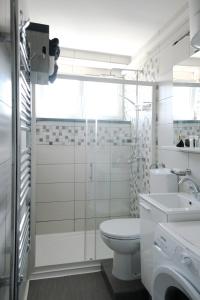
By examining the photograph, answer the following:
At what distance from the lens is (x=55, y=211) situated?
306cm

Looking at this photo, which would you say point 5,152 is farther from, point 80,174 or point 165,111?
point 80,174

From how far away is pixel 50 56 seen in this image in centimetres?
155

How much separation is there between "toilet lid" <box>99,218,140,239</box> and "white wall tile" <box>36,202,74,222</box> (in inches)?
A: 37.9

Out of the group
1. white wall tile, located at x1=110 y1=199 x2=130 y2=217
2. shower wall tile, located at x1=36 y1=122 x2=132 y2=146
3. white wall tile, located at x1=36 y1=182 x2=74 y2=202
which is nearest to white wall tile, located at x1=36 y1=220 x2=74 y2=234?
white wall tile, located at x1=36 y1=182 x2=74 y2=202

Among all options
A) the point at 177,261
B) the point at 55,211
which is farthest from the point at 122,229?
the point at 55,211

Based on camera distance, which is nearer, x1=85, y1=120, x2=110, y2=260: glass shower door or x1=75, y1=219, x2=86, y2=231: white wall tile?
x1=85, y1=120, x2=110, y2=260: glass shower door

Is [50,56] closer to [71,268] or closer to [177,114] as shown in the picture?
[177,114]

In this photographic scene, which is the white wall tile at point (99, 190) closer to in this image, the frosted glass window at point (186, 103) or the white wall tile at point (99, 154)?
the white wall tile at point (99, 154)

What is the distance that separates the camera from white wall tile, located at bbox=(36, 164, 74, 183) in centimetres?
300

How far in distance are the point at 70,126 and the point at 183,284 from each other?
2.36 meters

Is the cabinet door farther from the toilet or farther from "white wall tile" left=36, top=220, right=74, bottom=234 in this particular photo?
"white wall tile" left=36, top=220, right=74, bottom=234

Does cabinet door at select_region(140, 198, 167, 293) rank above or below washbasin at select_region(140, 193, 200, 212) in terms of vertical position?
below

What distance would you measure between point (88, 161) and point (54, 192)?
0.71 m

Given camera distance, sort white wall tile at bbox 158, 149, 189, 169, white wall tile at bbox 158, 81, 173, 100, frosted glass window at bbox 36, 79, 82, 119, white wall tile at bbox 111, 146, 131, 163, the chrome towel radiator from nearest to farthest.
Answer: the chrome towel radiator, white wall tile at bbox 158, 149, 189, 169, white wall tile at bbox 158, 81, 173, 100, white wall tile at bbox 111, 146, 131, 163, frosted glass window at bbox 36, 79, 82, 119
